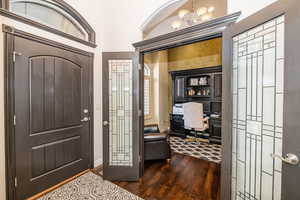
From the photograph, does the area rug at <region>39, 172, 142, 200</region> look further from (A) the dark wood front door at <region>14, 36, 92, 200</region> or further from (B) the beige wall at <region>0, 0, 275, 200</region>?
(B) the beige wall at <region>0, 0, 275, 200</region>

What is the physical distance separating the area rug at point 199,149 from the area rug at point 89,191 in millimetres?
2019

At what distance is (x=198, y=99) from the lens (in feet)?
16.7

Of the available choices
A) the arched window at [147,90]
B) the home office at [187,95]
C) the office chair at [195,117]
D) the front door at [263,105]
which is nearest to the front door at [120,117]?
the front door at [263,105]

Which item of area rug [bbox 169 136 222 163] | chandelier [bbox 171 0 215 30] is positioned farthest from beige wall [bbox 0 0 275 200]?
area rug [bbox 169 136 222 163]

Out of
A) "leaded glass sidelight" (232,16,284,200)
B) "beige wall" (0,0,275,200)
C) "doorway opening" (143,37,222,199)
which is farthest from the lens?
"doorway opening" (143,37,222,199)

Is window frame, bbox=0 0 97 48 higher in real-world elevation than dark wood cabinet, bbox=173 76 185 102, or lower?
higher

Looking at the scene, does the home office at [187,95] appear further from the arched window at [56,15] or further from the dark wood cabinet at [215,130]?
the arched window at [56,15]

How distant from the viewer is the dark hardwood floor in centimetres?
209

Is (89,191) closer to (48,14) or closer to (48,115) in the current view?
(48,115)

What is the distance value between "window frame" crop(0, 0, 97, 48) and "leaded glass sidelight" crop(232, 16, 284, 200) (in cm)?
243

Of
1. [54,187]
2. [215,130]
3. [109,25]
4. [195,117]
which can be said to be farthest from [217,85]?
[54,187]

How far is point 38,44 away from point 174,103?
4.40 meters

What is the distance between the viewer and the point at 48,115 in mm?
2172

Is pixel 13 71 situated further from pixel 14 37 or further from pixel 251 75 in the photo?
pixel 251 75
